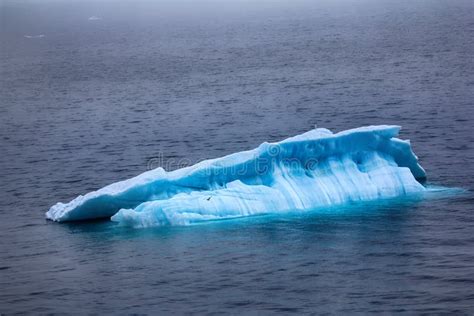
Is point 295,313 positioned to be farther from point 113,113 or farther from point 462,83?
point 462,83

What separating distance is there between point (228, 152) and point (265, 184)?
44.6 feet

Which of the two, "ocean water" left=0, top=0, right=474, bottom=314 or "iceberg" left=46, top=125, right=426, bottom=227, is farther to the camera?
"iceberg" left=46, top=125, right=426, bottom=227

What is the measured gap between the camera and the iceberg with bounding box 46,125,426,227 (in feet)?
106

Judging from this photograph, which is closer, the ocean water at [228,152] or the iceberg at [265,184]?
the ocean water at [228,152]

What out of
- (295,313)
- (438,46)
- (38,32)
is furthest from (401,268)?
(38,32)

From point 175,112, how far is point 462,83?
21603 mm

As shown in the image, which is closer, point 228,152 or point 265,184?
point 265,184

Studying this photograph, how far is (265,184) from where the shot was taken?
33656 millimetres

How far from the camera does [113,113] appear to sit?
65.4 meters

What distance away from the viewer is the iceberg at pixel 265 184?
32.4 m

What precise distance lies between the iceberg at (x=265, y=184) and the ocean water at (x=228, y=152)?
2.19ft

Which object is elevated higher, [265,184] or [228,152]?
[228,152]

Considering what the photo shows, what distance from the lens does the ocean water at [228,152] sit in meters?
25.8

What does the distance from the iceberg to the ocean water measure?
2.19ft
